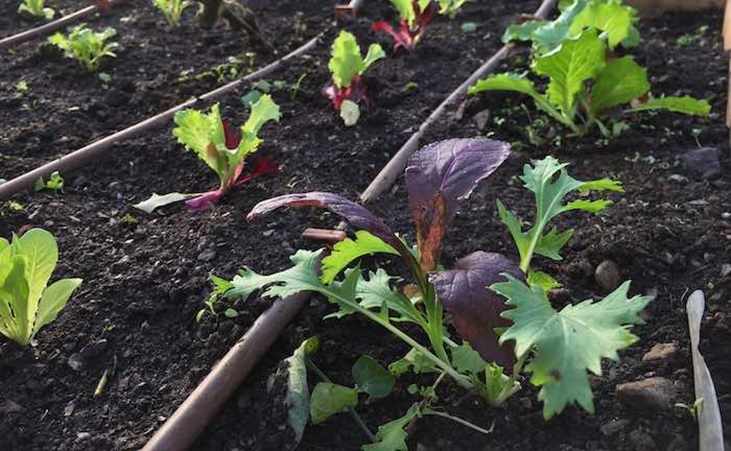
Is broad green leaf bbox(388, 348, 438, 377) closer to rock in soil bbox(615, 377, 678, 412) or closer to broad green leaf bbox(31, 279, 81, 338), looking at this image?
rock in soil bbox(615, 377, 678, 412)

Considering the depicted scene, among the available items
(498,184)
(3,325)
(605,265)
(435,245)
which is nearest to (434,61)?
(498,184)

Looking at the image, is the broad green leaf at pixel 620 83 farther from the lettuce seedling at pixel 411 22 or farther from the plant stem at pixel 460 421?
the plant stem at pixel 460 421

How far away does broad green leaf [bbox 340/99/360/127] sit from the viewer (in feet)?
9.33

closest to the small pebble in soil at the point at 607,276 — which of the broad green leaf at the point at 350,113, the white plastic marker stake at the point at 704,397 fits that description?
the white plastic marker stake at the point at 704,397

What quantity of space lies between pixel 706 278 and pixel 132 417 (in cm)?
150

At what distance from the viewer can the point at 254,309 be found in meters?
1.93

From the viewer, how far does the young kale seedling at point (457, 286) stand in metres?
1.28

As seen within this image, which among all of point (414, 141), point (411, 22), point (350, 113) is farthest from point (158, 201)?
point (411, 22)

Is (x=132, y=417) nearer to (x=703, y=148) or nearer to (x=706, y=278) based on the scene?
(x=706, y=278)

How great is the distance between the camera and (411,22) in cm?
349

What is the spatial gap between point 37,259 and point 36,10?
9.18 ft

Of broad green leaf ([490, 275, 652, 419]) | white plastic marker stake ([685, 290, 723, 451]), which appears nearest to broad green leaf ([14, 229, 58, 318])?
broad green leaf ([490, 275, 652, 419])

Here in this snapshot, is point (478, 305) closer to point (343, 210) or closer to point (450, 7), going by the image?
point (343, 210)

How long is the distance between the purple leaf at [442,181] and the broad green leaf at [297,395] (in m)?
0.37
